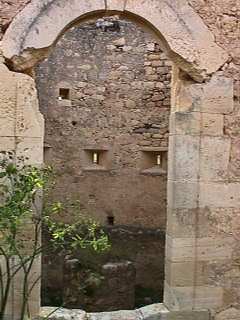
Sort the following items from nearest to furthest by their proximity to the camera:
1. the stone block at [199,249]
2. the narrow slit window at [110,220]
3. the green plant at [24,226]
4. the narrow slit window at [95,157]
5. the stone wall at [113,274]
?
the green plant at [24,226] < the stone block at [199,249] < the stone wall at [113,274] < the narrow slit window at [110,220] < the narrow slit window at [95,157]

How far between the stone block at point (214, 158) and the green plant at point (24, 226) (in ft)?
3.72

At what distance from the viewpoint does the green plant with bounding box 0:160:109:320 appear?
3.29 m

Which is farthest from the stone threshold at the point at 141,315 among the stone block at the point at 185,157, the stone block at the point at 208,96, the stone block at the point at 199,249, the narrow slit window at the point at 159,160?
the narrow slit window at the point at 159,160

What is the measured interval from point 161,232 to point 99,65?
3199 millimetres

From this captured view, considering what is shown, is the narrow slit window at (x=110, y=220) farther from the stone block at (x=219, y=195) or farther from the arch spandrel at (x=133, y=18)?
the arch spandrel at (x=133, y=18)

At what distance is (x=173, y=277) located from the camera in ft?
13.3

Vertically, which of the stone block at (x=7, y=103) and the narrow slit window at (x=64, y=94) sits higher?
the narrow slit window at (x=64, y=94)

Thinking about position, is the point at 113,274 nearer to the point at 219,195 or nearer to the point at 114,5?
the point at 219,195

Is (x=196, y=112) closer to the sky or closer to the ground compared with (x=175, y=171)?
closer to the sky

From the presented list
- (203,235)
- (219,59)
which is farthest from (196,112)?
(203,235)

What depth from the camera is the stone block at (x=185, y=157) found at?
4082mm

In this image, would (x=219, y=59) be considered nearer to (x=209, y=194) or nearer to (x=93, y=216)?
(x=209, y=194)

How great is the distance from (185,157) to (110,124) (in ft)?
15.0

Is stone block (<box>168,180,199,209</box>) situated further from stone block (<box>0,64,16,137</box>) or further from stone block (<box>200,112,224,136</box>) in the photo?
stone block (<box>0,64,16,137</box>)
